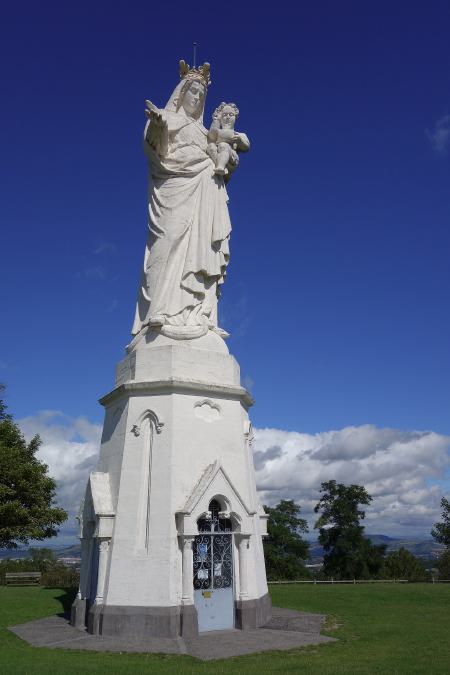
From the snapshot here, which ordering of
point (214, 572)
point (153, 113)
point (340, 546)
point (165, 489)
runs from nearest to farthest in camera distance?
point (165, 489), point (214, 572), point (153, 113), point (340, 546)

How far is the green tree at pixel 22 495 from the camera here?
1032 inches

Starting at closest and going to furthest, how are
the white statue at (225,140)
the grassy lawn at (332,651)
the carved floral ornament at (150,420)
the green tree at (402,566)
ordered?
the grassy lawn at (332,651)
the carved floral ornament at (150,420)
the white statue at (225,140)
the green tree at (402,566)

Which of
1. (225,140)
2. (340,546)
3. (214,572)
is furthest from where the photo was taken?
(340,546)

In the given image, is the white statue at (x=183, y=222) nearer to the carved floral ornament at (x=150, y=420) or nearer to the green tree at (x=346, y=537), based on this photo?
the carved floral ornament at (x=150, y=420)

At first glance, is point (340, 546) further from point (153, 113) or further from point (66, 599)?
point (153, 113)

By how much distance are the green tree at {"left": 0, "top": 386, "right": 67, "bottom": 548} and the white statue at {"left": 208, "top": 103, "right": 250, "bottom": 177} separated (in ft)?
55.8

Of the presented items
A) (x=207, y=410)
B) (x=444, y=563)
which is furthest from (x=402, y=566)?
(x=207, y=410)

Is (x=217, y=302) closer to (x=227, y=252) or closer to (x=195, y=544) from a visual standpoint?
(x=227, y=252)

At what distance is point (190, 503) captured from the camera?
1419cm

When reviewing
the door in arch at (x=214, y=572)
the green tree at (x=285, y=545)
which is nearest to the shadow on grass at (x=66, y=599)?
the door in arch at (x=214, y=572)

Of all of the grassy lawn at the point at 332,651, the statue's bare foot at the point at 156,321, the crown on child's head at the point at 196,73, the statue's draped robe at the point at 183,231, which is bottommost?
the grassy lawn at the point at 332,651

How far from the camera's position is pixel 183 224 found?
1773cm

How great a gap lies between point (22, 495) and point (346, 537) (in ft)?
91.5

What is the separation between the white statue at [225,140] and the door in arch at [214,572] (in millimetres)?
10997
